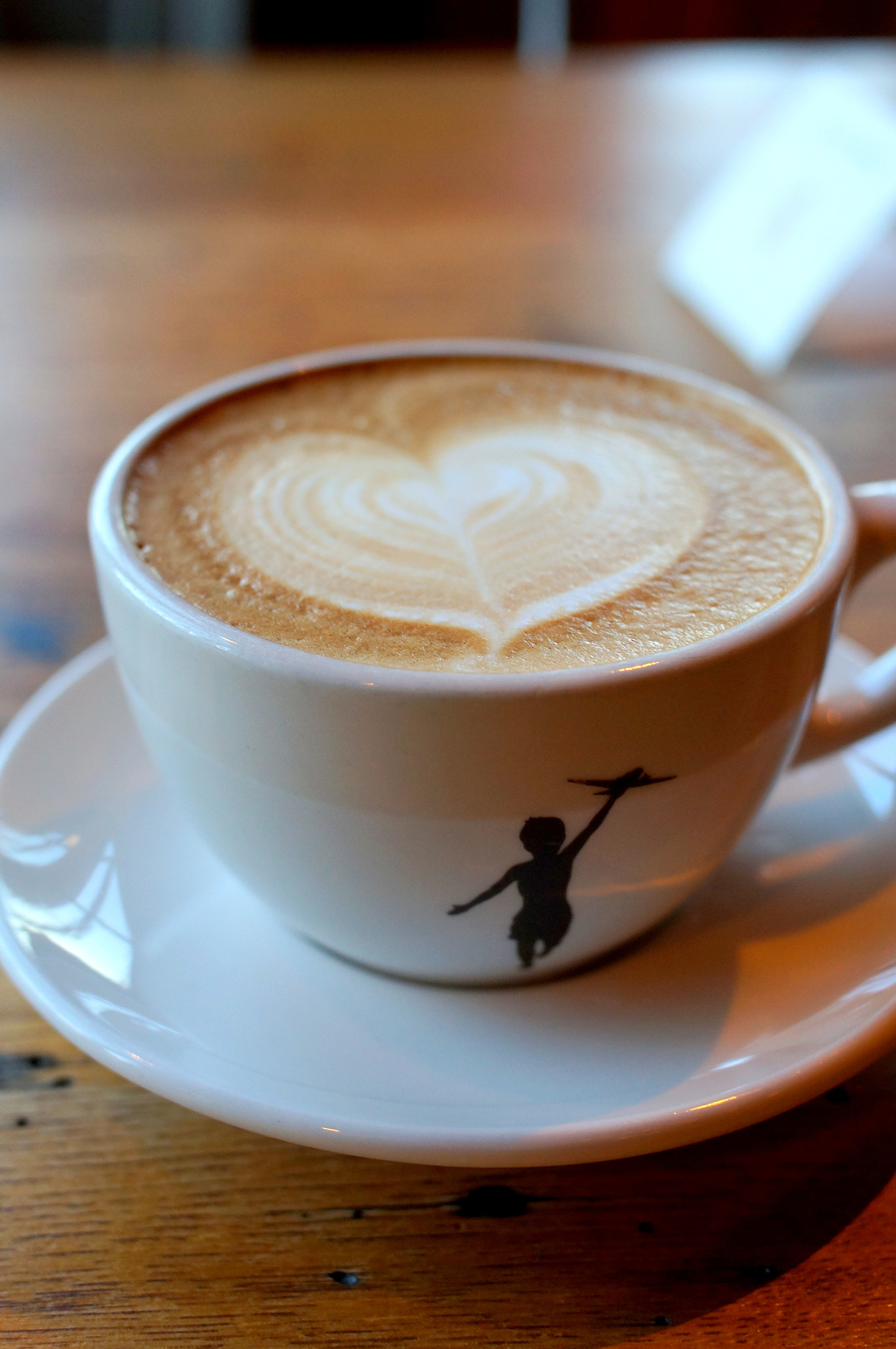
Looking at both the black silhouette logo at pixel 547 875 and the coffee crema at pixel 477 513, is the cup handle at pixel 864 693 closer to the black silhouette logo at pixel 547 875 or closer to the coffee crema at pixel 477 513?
the coffee crema at pixel 477 513

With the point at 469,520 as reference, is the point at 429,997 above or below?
below

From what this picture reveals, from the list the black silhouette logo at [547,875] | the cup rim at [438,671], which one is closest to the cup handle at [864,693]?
the cup rim at [438,671]

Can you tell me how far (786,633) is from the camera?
48cm

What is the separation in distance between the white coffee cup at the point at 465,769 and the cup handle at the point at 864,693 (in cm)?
2

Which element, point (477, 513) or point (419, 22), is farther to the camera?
point (419, 22)

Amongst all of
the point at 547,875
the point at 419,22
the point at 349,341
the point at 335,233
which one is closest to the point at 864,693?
the point at 547,875

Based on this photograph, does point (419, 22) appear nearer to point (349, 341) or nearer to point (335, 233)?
point (335, 233)

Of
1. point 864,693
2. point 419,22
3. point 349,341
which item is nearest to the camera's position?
point 864,693

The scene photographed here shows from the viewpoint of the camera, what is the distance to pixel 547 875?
0.49 meters

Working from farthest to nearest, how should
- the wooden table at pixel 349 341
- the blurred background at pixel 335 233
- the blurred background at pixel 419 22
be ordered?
the blurred background at pixel 419 22 → the blurred background at pixel 335 233 → the wooden table at pixel 349 341

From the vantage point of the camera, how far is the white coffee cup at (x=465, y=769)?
0.44 m

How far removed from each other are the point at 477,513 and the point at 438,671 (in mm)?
177

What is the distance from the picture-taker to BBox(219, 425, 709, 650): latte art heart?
0.53 meters

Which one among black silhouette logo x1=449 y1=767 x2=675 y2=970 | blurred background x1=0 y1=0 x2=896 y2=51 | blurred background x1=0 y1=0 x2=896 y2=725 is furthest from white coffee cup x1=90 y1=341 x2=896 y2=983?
blurred background x1=0 y1=0 x2=896 y2=51
